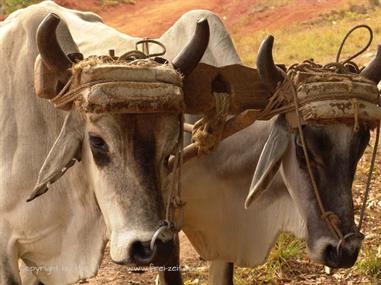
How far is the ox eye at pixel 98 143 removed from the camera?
3084 mm

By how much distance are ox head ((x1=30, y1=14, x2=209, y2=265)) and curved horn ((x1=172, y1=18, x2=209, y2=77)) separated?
0.03 m

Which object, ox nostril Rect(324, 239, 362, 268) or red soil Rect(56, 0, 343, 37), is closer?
ox nostril Rect(324, 239, 362, 268)

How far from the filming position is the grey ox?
304cm

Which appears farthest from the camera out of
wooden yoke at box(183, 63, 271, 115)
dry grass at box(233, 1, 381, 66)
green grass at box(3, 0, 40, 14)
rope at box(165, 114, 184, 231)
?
green grass at box(3, 0, 40, 14)

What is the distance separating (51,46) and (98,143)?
42cm

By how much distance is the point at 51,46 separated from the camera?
306 cm

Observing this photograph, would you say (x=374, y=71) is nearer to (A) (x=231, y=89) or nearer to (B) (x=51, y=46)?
(A) (x=231, y=89)

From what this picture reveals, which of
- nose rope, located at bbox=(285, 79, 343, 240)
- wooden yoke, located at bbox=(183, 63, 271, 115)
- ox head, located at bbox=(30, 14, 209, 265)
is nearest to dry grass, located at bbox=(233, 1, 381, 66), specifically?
wooden yoke, located at bbox=(183, 63, 271, 115)

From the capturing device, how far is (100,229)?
3.52m

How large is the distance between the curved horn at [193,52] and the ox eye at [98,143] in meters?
0.46

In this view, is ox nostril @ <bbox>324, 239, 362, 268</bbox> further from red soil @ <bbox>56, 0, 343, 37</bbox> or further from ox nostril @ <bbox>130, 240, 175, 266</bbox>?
red soil @ <bbox>56, 0, 343, 37</bbox>

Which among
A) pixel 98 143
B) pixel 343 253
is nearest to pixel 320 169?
pixel 343 253

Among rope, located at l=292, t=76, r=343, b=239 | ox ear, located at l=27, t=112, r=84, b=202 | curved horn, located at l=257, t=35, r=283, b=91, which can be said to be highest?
curved horn, located at l=257, t=35, r=283, b=91

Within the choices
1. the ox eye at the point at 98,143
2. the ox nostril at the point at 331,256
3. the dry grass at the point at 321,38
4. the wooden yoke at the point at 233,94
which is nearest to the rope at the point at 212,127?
the wooden yoke at the point at 233,94
